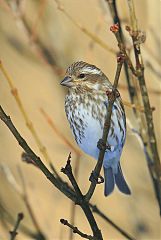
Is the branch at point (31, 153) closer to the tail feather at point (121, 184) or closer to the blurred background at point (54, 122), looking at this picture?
the tail feather at point (121, 184)

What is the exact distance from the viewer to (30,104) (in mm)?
5340

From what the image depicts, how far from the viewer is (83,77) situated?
2.87 metres

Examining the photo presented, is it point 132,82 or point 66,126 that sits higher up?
point 66,126

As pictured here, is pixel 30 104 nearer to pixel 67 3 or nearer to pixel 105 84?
pixel 67 3

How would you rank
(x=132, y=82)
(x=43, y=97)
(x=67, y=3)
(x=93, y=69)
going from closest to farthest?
(x=132, y=82), (x=93, y=69), (x=67, y=3), (x=43, y=97)

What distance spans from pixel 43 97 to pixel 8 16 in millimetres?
811

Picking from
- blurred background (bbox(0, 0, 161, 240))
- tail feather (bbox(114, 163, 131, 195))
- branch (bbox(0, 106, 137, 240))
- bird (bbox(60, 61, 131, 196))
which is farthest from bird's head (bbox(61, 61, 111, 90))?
blurred background (bbox(0, 0, 161, 240))

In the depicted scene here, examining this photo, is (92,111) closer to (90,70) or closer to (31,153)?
(90,70)

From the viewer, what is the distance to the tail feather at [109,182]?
125 inches

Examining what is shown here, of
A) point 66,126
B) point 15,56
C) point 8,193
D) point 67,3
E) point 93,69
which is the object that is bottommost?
point 8,193

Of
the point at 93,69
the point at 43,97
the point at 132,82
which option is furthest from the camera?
the point at 43,97

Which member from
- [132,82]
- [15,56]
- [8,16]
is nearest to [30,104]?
[15,56]

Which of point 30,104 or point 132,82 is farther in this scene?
point 30,104

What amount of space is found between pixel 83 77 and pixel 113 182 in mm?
706
